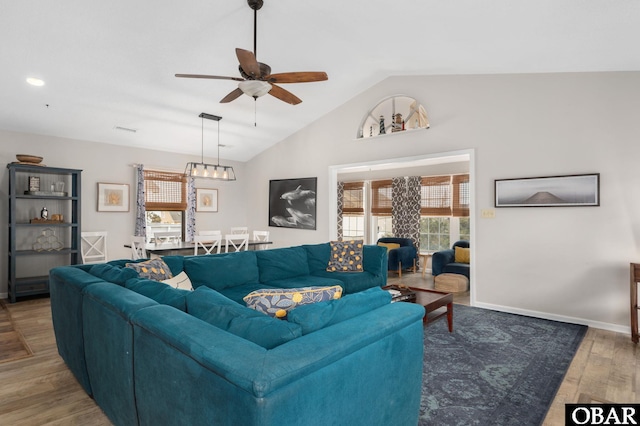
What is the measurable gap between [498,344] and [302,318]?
2775mm

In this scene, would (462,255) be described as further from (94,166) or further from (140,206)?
(94,166)

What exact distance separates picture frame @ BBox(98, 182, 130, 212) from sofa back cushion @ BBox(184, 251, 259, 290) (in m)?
3.42

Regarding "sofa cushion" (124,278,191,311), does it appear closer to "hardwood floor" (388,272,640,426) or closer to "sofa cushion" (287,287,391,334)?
"sofa cushion" (287,287,391,334)

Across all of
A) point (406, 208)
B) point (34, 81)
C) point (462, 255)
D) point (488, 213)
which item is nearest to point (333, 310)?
point (488, 213)

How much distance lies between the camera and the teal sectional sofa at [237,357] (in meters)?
1.19

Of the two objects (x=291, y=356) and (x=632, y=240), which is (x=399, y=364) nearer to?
(x=291, y=356)

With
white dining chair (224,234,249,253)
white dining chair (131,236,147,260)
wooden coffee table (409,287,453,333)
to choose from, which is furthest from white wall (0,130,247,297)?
wooden coffee table (409,287,453,333)

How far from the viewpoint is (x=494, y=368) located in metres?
2.89

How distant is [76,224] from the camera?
5.50 meters

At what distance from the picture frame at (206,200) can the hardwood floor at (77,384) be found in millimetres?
4101

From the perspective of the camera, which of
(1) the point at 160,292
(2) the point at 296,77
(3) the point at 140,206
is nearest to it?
(1) the point at 160,292

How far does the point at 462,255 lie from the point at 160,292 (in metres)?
5.49

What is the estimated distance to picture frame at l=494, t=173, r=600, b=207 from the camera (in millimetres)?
3920

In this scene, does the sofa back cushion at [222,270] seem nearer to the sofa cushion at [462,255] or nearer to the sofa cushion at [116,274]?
the sofa cushion at [116,274]
